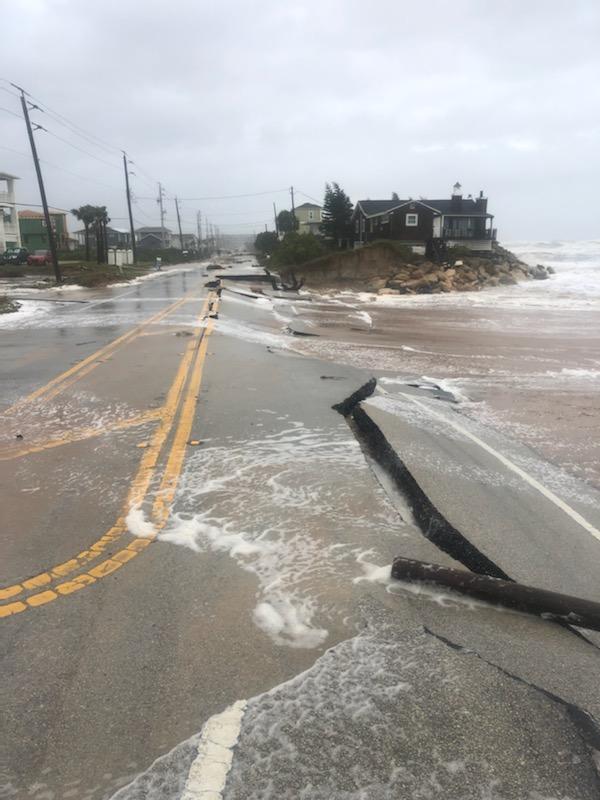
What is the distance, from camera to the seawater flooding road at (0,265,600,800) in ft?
7.28

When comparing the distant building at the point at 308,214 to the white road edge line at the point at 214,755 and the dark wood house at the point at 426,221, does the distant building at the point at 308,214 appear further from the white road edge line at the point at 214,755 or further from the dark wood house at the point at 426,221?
the white road edge line at the point at 214,755

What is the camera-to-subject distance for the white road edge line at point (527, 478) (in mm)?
4602

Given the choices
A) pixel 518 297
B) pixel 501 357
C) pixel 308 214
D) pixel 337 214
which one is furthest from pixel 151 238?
pixel 501 357

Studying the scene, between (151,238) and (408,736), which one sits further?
(151,238)

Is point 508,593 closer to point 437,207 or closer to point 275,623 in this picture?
point 275,623

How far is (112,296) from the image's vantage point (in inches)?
1126

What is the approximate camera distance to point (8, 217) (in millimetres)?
69188

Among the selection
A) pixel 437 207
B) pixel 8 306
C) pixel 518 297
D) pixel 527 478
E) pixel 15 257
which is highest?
pixel 437 207

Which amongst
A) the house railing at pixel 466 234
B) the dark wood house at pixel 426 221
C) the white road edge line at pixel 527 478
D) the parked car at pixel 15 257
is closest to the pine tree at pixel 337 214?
the dark wood house at pixel 426 221

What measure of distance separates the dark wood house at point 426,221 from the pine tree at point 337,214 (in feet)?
4.26

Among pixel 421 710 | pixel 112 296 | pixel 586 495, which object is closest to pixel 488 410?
pixel 586 495

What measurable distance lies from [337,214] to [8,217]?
124 feet

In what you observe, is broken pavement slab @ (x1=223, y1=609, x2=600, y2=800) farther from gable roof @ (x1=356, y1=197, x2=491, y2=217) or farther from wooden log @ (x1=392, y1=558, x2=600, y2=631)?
gable roof @ (x1=356, y1=197, x2=491, y2=217)

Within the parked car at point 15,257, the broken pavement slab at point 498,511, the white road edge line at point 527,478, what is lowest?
the white road edge line at point 527,478
